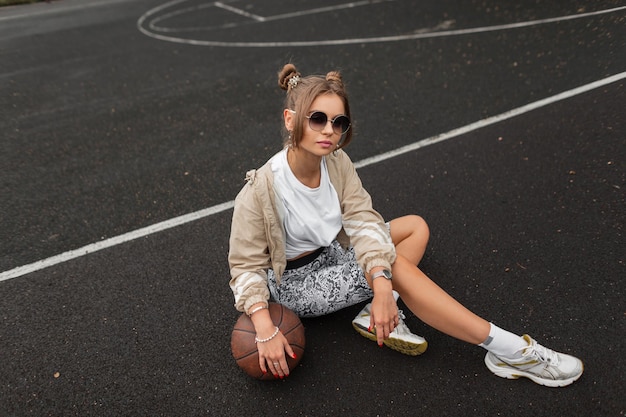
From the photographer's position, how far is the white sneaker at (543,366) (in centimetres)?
275

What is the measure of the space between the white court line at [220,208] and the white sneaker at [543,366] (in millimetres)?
2783

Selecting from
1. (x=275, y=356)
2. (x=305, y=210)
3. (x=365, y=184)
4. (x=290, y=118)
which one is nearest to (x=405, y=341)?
(x=275, y=356)

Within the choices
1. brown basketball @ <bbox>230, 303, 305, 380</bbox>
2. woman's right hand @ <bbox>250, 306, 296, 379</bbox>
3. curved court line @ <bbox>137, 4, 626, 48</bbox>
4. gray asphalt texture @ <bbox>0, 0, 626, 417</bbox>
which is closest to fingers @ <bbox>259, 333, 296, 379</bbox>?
woman's right hand @ <bbox>250, 306, 296, 379</bbox>

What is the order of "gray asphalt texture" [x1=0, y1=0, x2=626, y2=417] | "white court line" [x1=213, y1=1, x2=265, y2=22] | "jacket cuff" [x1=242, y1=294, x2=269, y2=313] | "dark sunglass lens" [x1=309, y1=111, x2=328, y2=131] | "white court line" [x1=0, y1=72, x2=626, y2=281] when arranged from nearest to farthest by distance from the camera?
1. "dark sunglass lens" [x1=309, y1=111, x2=328, y2=131]
2. "jacket cuff" [x1=242, y1=294, x2=269, y2=313]
3. "gray asphalt texture" [x1=0, y1=0, x2=626, y2=417]
4. "white court line" [x1=0, y1=72, x2=626, y2=281]
5. "white court line" [x1=213, y1=1, x2=265, y2=22]

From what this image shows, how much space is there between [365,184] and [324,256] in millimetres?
1855

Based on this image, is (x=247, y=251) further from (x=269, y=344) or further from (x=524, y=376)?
(x=524, y=376)

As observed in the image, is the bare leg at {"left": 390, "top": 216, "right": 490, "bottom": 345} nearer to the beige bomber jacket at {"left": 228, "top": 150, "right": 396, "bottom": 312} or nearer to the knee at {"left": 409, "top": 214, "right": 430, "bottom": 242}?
the beige bomber jacket at {"left": 228, "top": 150, "right": 396, "bottom": 312}

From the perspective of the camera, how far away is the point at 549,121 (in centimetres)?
561

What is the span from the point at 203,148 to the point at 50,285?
7.97ft

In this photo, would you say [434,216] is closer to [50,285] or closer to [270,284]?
[270,284]

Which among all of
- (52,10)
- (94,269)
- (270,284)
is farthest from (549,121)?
(52,10)

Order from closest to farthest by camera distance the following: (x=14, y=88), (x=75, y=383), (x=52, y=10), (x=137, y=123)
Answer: (x=75, y=383)
(x=137, y=123)
(x=14, y=88)
(x=52, y=10)

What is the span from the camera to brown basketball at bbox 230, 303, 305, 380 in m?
2.79

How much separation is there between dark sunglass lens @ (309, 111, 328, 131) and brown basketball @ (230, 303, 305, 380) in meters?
1.06
